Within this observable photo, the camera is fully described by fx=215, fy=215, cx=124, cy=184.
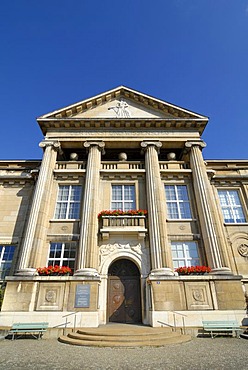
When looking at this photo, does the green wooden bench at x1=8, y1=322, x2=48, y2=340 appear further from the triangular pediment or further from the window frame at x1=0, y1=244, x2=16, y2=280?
the triangular pediment

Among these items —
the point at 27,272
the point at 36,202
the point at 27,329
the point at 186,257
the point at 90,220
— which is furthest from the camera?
the point at 36,202

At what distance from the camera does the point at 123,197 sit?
1526cm

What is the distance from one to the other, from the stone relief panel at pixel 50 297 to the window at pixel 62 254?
1.54 m

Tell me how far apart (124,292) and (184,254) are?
4.29 m

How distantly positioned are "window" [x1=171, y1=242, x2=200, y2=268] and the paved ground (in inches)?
203

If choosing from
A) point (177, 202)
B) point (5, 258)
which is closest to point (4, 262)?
point (5, 258)

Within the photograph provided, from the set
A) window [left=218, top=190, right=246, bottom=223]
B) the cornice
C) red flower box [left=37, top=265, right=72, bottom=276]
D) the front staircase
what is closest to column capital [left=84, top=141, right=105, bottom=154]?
the cornice

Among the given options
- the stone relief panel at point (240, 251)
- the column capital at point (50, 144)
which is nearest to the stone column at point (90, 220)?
the column capital at point (50, 144)

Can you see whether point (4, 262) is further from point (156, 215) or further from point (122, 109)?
point (122, 109)

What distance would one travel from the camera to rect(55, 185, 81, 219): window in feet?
47.8

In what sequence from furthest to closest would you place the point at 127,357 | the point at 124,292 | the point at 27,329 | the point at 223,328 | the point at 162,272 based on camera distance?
the point at 124,292 < the point at 162,272 < the point at 223,328 < the point at 27,329 < the point at 127,357

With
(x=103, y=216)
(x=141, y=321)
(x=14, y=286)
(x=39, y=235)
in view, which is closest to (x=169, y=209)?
(x=103, y=216)

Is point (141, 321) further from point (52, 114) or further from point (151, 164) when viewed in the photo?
point (52, 114)

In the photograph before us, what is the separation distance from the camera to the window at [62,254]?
42.2ft
